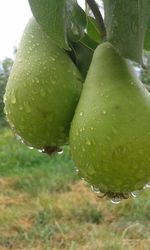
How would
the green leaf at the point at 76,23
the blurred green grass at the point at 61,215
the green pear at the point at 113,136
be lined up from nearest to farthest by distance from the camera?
the green pear at the point at 113,136
the green leaf at the point at 76,23
the blurred green grass at the point at 61,215

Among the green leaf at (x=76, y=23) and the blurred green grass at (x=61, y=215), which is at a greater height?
the green leaf at (x=76, y=23)

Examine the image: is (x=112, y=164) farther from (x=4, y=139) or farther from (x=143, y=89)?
(x=4, y=139)

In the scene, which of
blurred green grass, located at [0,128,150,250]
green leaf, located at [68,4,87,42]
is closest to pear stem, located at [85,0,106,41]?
green leaf, located at [68,4,87,42]

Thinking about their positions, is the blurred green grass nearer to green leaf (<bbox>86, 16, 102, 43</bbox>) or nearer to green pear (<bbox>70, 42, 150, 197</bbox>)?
green leaf (<bbox>86, 16, 102, 43</bbox>)

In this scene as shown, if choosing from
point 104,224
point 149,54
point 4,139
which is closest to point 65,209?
point 104,224

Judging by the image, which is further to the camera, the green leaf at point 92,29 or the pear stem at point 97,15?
the green leaf at point 92,29

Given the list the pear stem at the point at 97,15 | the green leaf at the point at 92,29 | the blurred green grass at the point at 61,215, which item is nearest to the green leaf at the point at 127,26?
the pear stem at the point at 97,15

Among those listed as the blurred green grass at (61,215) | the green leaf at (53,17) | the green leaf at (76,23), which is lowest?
the blurred green grass at (61,215)

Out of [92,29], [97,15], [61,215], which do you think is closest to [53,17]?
[97,15]

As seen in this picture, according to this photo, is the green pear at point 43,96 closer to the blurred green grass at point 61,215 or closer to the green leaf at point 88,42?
the green leaf at point 88,42
